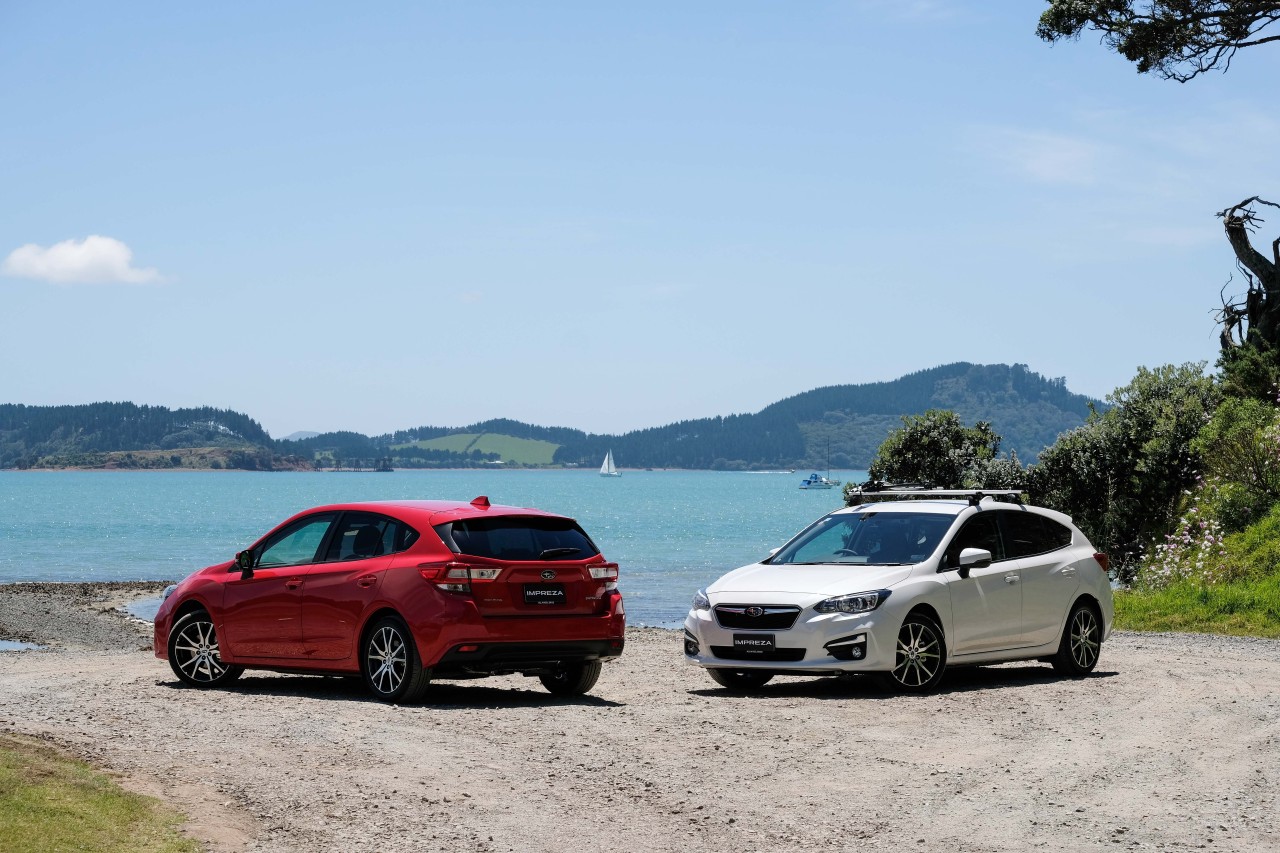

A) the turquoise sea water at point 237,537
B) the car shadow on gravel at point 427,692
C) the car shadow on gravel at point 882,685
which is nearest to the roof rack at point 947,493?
the car shadow on gravel at point 882,685

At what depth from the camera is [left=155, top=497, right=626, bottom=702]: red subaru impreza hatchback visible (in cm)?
1265

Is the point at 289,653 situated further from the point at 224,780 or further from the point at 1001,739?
the point at 1001,739

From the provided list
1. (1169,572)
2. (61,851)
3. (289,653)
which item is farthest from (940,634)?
(1169,572)

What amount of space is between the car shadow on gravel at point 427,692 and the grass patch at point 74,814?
435 centimetres

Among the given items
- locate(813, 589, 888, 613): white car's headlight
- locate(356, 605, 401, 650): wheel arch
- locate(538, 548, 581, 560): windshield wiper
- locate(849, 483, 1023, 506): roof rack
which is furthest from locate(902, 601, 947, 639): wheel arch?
locate(356, 605, 401, 650): wheel arch

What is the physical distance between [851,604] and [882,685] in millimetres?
852

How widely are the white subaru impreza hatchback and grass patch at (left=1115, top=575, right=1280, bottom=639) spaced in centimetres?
702

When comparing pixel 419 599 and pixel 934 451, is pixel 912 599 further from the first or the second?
pixel 934 451

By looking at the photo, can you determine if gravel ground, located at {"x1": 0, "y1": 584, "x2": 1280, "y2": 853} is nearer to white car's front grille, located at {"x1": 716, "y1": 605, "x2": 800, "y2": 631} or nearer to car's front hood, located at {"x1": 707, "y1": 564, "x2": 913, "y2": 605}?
white car's front grille, located at {"x1": 716, "y1": 605, "x2": 800, "y2": 631}

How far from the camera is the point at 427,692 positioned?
13.6 meters

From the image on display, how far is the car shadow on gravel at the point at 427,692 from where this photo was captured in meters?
13.2

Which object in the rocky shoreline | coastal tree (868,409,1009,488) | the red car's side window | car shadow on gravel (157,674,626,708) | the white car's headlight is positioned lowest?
the rocky shoreline

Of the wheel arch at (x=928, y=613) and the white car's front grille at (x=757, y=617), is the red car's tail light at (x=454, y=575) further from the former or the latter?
the wheel arch at (x=928, y=613)

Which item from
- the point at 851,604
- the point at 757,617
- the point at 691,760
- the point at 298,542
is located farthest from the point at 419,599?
the point at 851,604
